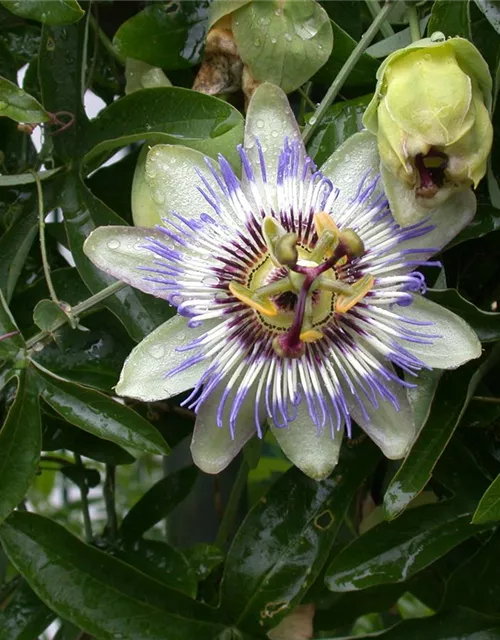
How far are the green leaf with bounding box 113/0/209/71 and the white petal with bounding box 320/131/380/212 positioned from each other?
0.30 m

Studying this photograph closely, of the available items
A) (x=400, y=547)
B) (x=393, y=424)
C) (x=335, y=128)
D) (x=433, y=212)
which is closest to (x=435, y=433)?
(x=393, y=424)

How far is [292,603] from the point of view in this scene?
1.26m

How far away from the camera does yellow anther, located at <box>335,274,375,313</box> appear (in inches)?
38.5

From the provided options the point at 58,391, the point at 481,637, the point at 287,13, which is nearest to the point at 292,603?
the point at 481,637

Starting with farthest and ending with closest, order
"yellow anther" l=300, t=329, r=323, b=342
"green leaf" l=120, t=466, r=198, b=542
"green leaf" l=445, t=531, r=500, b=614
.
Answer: "green leaf" l=120, t=466, r=198, b=542 < "green leaf" l=445, t=531, r=500, b=614 < "yellow anther" l=300, t=329, r=323, b=342

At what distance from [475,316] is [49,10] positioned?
64cm

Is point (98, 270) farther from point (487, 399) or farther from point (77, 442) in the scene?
point (487, 399)

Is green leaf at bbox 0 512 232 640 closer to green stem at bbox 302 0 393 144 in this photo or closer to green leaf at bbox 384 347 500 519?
green leaf at bbox 384 347 500 519

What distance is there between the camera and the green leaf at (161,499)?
4.89 feet

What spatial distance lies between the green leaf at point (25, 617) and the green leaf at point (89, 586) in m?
0.15

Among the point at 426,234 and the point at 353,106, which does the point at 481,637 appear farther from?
the point at 353,106

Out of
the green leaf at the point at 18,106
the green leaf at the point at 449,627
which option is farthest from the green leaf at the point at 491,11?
the green leaf at the point at 449,627

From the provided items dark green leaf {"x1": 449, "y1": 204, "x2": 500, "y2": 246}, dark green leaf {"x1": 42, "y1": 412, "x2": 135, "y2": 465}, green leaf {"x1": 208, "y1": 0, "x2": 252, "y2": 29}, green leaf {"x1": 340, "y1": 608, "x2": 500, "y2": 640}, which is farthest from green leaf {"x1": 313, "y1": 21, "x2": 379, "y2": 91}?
green leaf {"x1": 340, "y1": 608, "x2": 500, "y2": 640}

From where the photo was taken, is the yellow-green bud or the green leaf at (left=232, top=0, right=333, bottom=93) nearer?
the yellow-green bud
